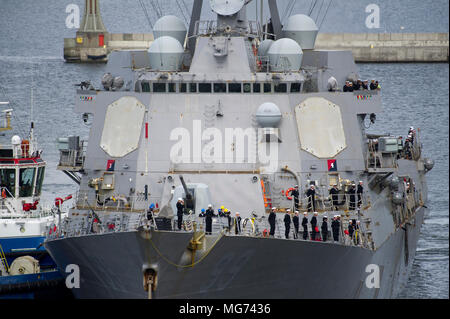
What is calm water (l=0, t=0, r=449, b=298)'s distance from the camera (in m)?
42.8

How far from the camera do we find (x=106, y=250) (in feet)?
87.1

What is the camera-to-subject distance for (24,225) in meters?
32.9

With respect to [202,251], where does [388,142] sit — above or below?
above

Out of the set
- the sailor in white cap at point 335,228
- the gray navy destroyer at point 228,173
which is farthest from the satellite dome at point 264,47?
the sailor in white cap at point 335,228

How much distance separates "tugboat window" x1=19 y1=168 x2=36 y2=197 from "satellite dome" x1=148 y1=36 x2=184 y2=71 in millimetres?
5164

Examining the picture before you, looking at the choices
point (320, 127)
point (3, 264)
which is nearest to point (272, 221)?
point (320, 127)

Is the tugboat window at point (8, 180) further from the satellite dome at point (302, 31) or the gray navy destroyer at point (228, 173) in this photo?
the satellite dome at point (302, 31)

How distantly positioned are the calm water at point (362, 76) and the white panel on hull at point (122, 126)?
28.0 feet

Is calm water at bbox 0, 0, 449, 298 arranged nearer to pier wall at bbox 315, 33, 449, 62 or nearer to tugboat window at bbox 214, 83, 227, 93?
pier wall at bbox 315, 33, 449, 62

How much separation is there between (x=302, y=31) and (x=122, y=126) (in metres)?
6.64

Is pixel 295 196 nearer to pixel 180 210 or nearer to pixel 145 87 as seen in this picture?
pixel 180 210

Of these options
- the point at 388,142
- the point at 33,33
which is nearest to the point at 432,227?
the point at 388,142

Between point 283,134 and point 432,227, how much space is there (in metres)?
16.3
